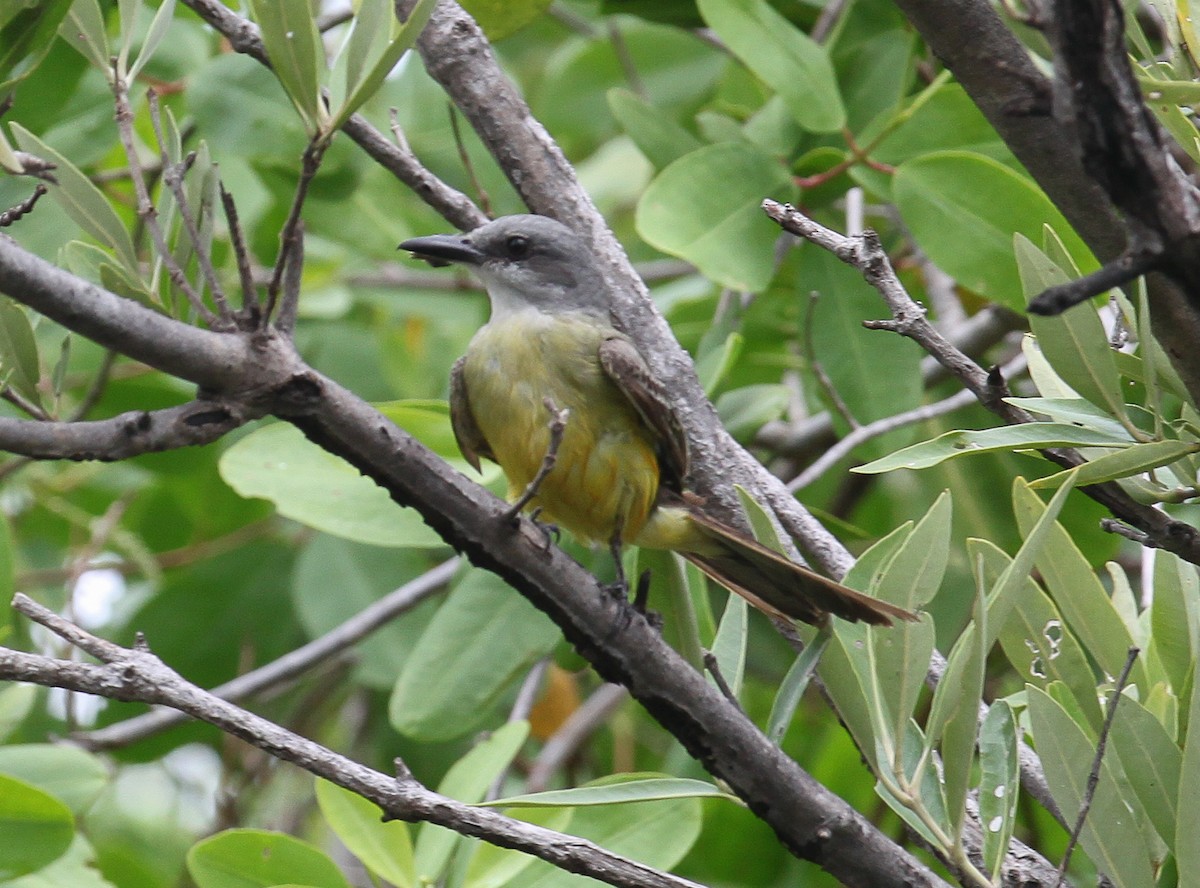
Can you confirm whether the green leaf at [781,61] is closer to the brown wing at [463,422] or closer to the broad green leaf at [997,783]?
the brown wing at [463,422]

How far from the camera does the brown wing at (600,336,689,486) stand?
10.9 ft

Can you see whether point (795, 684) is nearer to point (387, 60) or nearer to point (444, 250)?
point (387, 60)

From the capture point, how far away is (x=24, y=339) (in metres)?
2.29

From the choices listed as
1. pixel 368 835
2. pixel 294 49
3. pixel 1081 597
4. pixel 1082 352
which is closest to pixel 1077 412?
pixel 1082 352

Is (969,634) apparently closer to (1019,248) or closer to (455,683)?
(1019,248)

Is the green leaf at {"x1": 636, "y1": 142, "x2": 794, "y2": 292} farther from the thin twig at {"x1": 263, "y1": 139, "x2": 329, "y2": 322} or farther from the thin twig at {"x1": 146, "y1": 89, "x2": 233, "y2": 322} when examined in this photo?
the thin twig at {"x1": 263, "y1": 139, "x2": 329, "y2": 322}

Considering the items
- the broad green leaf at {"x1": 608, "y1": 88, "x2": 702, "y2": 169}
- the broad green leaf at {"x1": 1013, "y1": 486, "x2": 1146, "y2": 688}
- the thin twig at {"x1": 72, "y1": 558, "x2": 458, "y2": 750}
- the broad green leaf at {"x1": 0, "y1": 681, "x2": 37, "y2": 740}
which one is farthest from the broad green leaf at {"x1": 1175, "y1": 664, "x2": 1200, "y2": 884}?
the thin twig at {"x1": 72, "y1": 558, "x2": 458, "y2": 750}

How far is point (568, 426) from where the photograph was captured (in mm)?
3516

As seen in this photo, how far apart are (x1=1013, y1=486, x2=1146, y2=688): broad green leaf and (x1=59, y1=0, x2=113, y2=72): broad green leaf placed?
A: 1.85 metres

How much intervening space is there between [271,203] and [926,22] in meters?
3.45

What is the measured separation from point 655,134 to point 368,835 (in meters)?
2.28

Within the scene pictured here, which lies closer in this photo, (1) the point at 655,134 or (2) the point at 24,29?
(2) the point at 24,29

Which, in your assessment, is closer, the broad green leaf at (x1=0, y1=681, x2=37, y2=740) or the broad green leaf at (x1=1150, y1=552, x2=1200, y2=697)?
the broad green leaf at (x1=1150, y1=552, x2=1200, y2=697)

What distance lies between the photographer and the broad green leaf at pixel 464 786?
9.20ft
